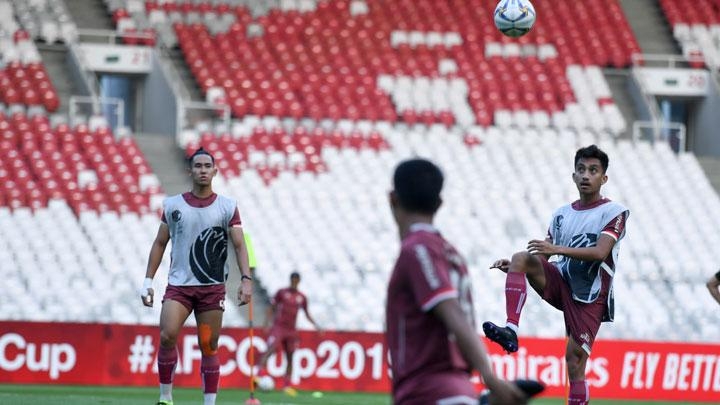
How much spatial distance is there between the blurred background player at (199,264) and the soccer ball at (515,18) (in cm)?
587

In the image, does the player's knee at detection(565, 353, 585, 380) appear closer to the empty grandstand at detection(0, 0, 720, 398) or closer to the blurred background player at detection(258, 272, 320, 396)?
the blurred background player at detection(258, 272, 320, 396)

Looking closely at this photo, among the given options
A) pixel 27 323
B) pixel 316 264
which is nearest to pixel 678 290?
pixel 316 264

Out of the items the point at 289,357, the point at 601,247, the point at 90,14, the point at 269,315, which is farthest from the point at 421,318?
the point at 90,14

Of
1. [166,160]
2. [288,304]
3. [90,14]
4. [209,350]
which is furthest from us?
[90,14]

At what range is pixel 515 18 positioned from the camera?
16844 mm

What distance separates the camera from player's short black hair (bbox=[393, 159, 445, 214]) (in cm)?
617

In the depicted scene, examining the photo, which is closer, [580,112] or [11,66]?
[11,66]

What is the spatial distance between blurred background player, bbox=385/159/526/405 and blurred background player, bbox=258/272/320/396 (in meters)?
13.8

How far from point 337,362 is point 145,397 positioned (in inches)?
173

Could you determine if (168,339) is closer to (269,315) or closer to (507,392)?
(507,392)

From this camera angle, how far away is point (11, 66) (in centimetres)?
2823

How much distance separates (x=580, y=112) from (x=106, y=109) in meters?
10.0

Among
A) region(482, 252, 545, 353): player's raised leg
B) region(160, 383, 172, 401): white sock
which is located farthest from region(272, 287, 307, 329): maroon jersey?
region(482, 252, 545, 353): player's raised leg

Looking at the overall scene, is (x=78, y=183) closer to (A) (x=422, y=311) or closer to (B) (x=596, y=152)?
(B) (x=596, y=152)
